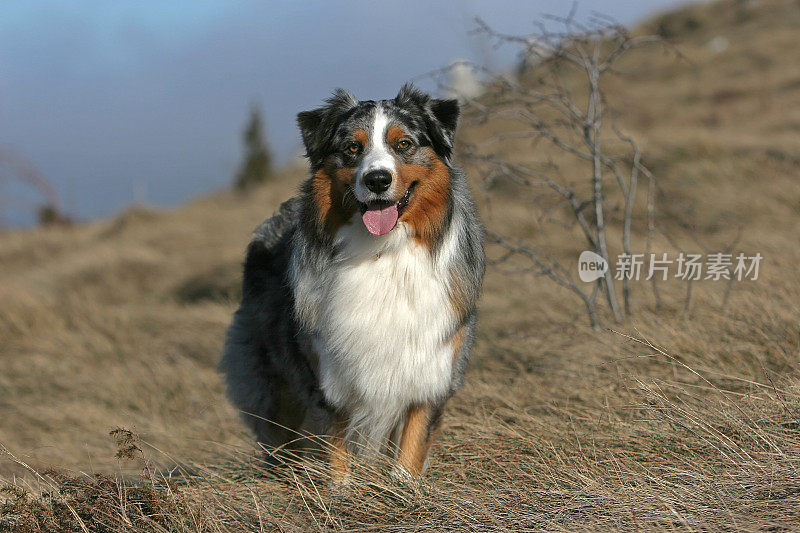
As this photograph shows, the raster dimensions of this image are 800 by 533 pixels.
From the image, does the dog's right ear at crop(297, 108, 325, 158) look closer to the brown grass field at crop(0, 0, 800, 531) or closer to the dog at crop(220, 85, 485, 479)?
the dog at crop(220, 85, 485, 479)

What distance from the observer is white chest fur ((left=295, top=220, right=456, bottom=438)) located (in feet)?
12.8

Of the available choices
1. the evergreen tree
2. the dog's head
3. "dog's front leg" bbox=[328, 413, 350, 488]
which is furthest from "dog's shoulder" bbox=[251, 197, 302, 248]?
the evergreen tree

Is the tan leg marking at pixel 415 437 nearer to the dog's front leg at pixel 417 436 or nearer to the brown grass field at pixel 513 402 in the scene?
the dog's front leg at pixel 417 436

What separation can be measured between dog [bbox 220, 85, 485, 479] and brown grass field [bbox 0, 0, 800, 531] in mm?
354

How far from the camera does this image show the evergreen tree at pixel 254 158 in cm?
2720

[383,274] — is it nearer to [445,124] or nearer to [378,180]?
[378,180]

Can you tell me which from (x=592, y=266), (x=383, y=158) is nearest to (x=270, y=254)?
(x=383, y=158)

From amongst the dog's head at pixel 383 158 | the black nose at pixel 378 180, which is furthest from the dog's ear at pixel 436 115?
the black nose at pixel 378 180

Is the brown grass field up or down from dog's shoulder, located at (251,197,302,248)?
down

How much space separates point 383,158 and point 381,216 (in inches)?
11.4

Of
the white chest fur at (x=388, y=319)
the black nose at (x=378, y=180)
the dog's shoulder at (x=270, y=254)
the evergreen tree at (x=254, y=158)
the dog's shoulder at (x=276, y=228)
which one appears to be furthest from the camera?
the evergreen tree at (x=254, y=158)

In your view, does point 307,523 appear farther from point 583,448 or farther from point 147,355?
point 147,355

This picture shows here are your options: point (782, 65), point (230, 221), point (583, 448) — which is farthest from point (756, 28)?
point (583, 448)

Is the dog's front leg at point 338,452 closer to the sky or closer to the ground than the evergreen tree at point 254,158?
closer to the sky
